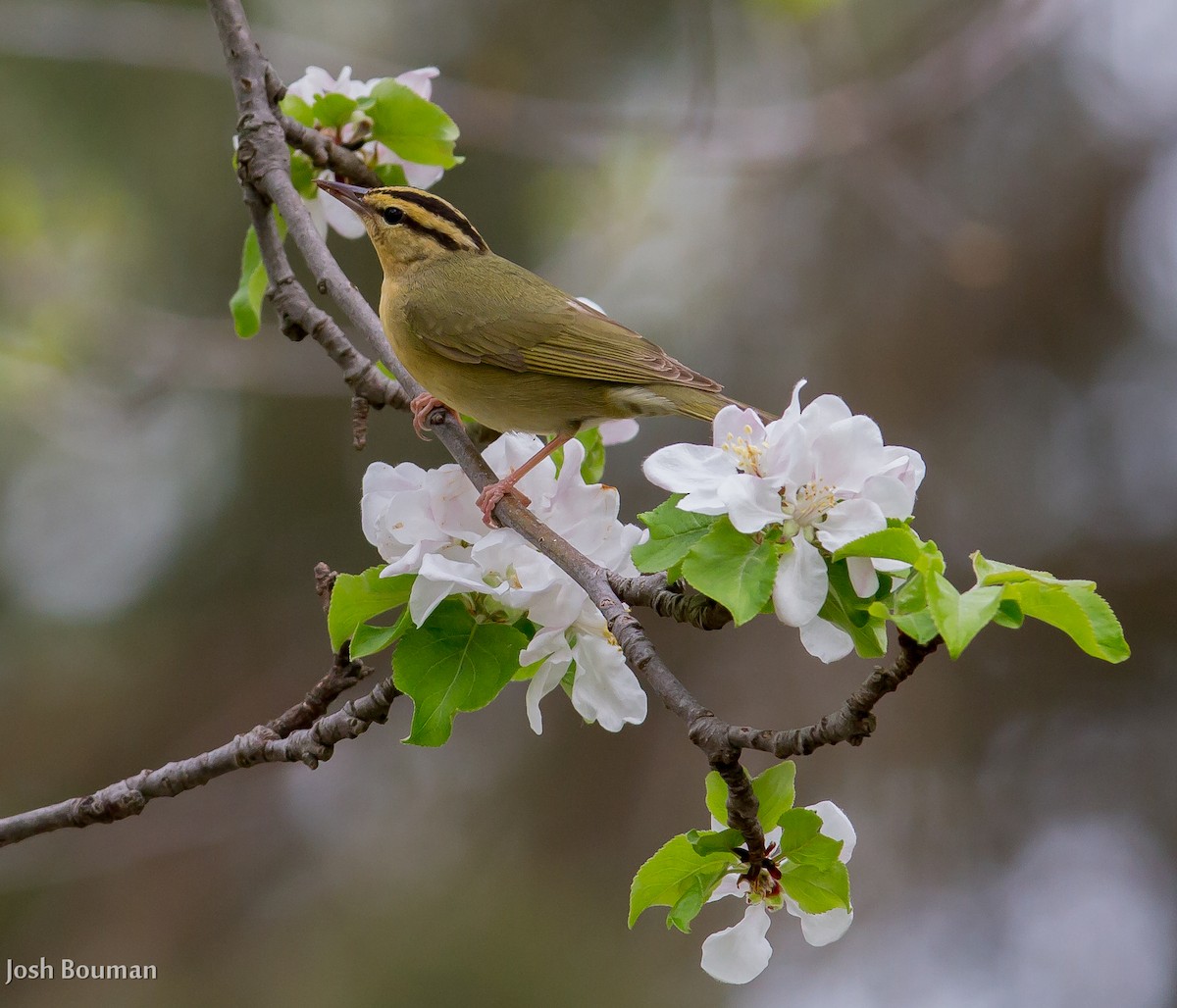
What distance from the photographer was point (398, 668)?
2.57 m

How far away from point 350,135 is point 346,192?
0.25 m

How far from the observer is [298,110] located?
4.16 metres

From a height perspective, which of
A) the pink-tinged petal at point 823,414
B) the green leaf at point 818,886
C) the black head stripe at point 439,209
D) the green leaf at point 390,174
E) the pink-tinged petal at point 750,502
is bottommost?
the green leaf at point 818,886

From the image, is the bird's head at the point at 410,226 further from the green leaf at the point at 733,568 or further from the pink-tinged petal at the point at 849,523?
the pink-tinged petal at the point at 849,523

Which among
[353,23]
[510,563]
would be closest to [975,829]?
[510,563]

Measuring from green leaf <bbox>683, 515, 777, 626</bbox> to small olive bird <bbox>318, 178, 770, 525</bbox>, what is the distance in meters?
1.71

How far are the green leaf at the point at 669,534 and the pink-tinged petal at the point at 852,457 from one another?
0.24m

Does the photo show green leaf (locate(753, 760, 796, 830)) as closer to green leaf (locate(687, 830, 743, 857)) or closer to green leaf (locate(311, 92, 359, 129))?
green leaf (locate(687, 830, 743, 857))

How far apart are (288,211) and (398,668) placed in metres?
1.75

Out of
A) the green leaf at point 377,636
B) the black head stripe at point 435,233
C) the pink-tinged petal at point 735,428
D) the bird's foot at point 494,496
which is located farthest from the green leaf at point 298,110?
the pink-tinged petal at point 735,428

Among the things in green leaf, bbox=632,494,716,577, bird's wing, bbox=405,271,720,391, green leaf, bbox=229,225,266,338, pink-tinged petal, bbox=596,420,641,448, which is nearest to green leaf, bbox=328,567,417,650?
green leaf, bbox=632,494,716,577

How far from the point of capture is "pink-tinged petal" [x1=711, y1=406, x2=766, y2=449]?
2.40 m

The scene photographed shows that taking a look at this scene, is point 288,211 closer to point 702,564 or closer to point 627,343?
point 627,343

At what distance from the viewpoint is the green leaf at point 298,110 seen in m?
4.15
